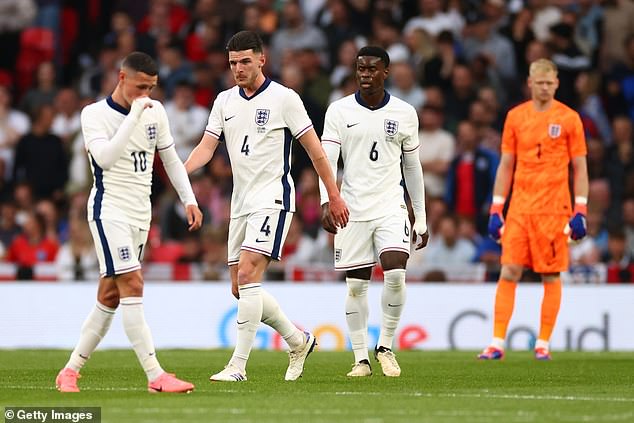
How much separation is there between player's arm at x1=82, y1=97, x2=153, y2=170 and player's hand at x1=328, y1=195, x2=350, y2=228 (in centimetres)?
176

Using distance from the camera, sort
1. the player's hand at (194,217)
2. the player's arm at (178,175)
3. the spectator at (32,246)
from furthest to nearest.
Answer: the spectator at (32,246), the player's arm at (178,175), the player's hand at (194,217)

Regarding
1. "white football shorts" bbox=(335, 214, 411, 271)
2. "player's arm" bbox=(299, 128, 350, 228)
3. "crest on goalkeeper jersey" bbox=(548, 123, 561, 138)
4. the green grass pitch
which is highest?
"crest on goalkeeper jersey" bbox=(548, 123, 561, 138)

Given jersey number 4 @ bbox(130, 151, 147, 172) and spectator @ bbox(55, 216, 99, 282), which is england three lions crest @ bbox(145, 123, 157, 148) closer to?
jersey number 4 @ bbox(130, 151, 147, 172)

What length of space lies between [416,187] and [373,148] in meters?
0.56

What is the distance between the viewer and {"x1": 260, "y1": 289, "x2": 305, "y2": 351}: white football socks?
11578 mm

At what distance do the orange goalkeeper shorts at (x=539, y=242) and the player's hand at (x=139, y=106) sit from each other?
18.8 feet

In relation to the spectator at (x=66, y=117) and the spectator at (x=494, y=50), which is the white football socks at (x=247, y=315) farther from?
the spectator at (x=66, y=117)

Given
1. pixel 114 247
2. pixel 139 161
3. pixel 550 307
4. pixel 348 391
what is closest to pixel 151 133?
pixel 139 161

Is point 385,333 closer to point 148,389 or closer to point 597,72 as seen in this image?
point 148,389

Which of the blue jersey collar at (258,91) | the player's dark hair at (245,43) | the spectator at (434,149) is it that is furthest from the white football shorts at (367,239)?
the spectator at (434,149)

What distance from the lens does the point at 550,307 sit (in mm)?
14930

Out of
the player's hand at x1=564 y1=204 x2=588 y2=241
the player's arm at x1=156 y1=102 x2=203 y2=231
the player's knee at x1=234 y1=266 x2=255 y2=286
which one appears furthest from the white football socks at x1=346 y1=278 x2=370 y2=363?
the player's hand at x1=564 y1=204 x2=588 y2=241

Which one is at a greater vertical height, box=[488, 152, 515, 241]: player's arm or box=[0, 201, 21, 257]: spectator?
box=[488, 152, 515, 241]: player's arm

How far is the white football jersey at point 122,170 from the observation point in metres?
10.2
